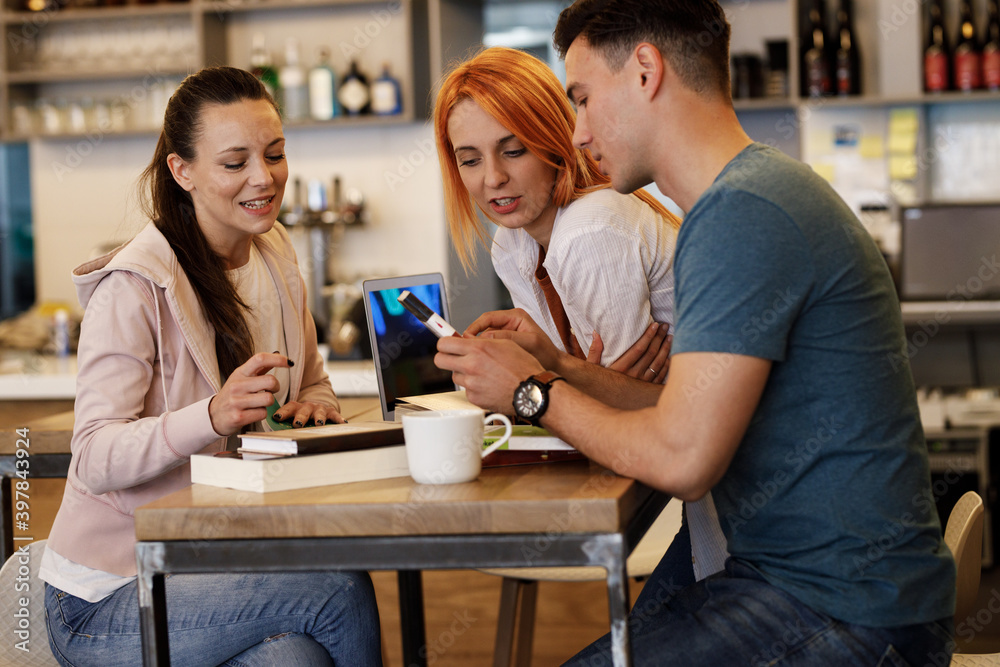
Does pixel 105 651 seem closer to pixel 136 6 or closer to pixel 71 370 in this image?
pixel 71 370

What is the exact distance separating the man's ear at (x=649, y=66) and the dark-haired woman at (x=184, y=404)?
1.93ft

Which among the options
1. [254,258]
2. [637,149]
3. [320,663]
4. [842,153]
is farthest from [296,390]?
[842,153]

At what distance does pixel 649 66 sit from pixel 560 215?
0.46m

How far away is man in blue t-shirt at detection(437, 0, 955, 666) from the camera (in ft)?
3.49

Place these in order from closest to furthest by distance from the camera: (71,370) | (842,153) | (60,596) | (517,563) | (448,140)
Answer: (517,563) < (60,596) < (448,140) < (71,370) < (842,153)

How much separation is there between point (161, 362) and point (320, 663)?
496 mm

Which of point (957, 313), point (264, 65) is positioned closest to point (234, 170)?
point (264, 65)

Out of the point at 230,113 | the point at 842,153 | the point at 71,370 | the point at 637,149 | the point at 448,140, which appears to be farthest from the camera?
the point at 842,153

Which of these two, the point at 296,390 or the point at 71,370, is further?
the point at 71,370

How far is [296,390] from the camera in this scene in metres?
1.79

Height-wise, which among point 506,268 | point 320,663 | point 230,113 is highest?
point 230,113

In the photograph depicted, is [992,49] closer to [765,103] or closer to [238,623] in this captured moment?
[765,103]

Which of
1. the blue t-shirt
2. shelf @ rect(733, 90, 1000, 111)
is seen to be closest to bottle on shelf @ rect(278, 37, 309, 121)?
shelf @ rect(733, 90, 1000, 111)

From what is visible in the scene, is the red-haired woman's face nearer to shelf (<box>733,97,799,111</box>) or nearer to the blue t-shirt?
the blue t-shirt
